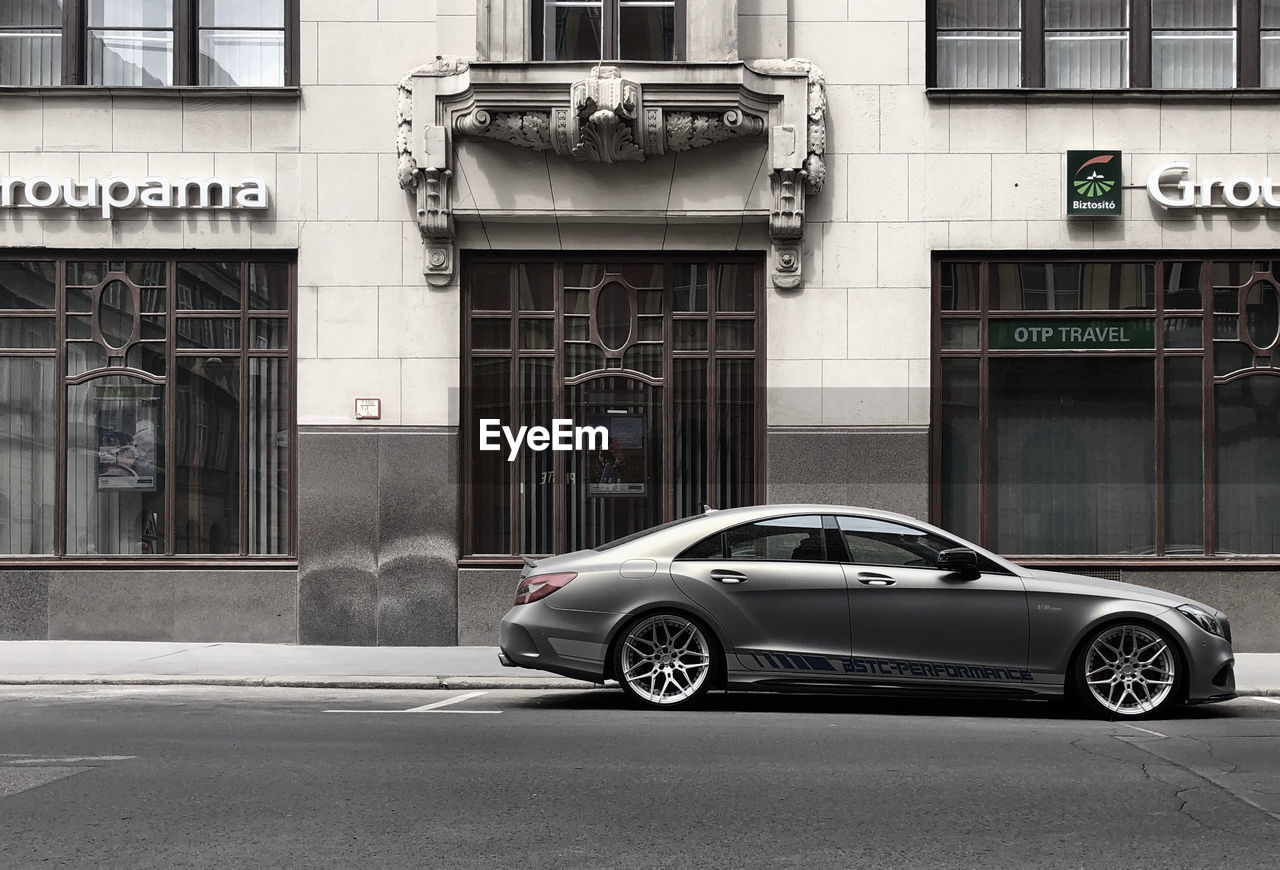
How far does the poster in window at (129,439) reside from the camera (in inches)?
591

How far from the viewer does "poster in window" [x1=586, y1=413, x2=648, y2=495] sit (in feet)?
49.4

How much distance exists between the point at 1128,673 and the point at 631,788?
175 inches

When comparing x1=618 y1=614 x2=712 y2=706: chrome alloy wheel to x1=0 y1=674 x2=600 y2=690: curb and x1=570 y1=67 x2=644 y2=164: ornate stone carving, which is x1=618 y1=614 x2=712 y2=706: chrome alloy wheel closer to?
x1=0 y1=674 x2=600 y2=690: curb

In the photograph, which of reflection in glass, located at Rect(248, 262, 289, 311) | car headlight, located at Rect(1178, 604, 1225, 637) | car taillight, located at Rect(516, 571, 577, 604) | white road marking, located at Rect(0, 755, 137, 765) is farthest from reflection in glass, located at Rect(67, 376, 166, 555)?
car headlight, located at Rect(1178, 604, 1225, 637)

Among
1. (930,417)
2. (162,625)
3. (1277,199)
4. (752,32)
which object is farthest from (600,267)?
(1277,199)

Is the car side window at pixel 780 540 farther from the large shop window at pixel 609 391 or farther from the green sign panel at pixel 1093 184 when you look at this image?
the green sign panel at pixel 1093 184

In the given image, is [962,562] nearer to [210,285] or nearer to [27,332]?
[210,285]

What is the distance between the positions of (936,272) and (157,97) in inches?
338

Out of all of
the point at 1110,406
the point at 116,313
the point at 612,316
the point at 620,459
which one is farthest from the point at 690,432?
the point at 116,313

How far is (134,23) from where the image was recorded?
15.2 metres

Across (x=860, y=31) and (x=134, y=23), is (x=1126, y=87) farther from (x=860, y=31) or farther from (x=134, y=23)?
(x=134, y=23)

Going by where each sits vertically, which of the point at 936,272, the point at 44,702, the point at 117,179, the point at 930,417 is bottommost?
the point at 44,702

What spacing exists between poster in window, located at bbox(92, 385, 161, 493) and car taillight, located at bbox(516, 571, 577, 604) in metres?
6.74

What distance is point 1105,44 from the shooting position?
50.2 feet
